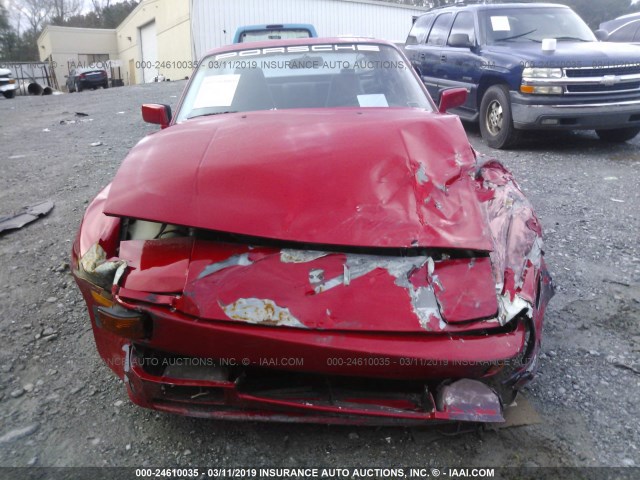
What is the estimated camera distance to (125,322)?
1.72m

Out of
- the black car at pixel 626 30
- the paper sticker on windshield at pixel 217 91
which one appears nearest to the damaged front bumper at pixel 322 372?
the paper sticker on windshield at pixel 217 91

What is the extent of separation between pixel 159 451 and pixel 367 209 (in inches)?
48.6

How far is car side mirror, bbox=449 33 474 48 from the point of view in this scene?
22.3ft

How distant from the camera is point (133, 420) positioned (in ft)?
6.95

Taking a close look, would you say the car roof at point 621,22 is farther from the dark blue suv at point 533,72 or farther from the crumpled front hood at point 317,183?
the crumpled front hood at point 317,183

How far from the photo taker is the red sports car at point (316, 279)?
1.70 metres

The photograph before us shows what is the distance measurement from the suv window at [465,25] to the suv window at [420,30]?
85cm

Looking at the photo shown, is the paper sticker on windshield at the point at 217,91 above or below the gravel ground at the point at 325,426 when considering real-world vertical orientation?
above

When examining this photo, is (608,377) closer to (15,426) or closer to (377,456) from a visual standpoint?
(377,456)

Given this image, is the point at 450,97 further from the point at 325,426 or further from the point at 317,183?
the point at 325,426

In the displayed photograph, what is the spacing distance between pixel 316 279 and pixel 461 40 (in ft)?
20.0

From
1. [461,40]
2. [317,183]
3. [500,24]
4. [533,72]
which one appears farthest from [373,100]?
[500,24]

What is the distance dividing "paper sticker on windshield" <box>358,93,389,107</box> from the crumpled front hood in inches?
30.1

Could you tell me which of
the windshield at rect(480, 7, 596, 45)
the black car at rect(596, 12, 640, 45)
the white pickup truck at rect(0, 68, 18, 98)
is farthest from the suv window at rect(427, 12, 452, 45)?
the white pickup truck at rect(0, 68, 18, 98)
